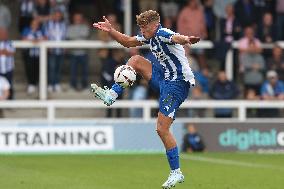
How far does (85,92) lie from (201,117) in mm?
2737

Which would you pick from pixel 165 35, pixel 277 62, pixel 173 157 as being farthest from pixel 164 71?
pixel 277 62

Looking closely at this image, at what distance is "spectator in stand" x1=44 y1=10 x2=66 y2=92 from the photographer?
70.6 ft

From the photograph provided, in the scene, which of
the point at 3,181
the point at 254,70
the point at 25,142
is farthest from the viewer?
the point at 254,70

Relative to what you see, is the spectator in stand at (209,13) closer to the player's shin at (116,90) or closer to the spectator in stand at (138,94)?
the spectator in stand at (138,94)

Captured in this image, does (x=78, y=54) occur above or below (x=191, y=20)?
below

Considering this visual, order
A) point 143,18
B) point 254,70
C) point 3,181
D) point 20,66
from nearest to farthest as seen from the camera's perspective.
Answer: point 143,18 < point 3,181 < point 254,70 < point 20,66

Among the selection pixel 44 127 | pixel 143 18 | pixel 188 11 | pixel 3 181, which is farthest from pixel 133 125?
pixel 143 18

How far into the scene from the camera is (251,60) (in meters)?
21.8

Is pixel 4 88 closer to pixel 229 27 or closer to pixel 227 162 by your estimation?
pixel 229 27

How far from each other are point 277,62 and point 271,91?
779mm

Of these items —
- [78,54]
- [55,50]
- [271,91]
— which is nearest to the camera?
[271,91]

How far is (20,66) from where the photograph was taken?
23.4 m

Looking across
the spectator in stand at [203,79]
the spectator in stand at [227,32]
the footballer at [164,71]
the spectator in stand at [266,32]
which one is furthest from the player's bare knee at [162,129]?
the spectator in stand at [266,32]

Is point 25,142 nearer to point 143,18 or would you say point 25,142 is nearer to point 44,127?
point 44,127
